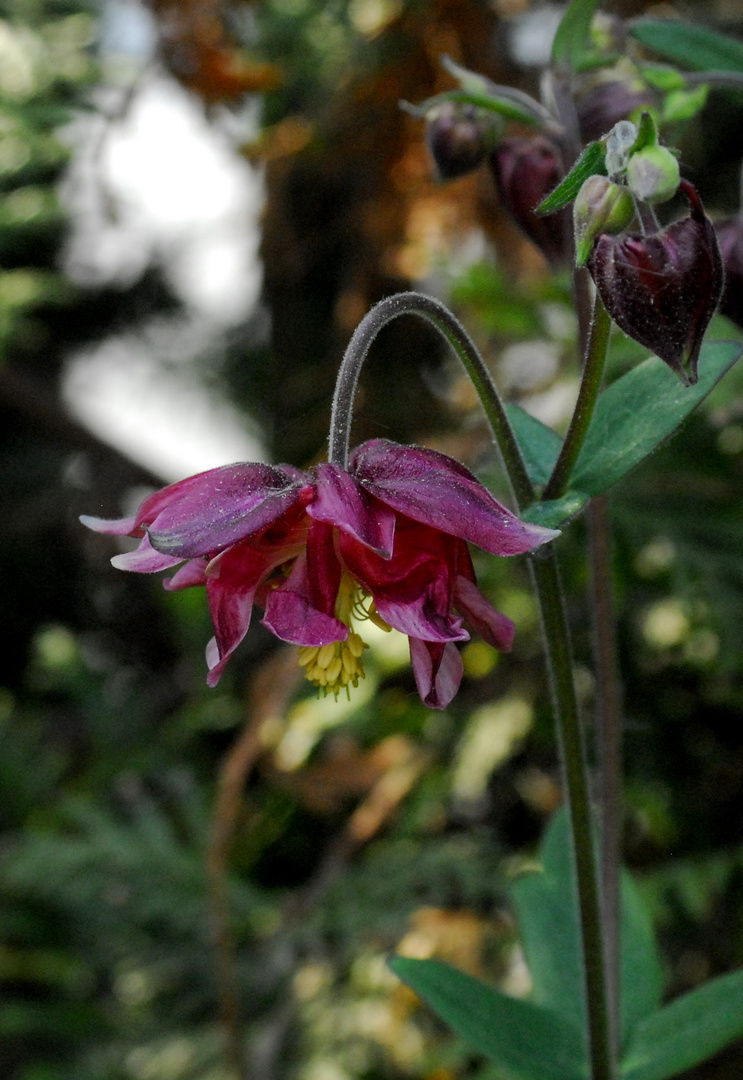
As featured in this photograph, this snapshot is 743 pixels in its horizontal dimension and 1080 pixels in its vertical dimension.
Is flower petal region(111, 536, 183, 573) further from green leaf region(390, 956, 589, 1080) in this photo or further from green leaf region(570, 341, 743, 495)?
green leaf region(390, 956, 589, 1080)

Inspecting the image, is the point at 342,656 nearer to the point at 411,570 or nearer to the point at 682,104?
the point at 411,570

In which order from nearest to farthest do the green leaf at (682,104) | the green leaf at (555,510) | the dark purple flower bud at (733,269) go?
the green leaf at (555,510)
the dark purple flower bud at (733,269)
the green leaf at (682,104)

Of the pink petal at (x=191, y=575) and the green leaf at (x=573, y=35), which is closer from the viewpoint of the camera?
the pink petal at (x=191, y=575)

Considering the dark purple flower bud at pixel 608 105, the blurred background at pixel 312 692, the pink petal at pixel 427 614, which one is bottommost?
the blurred background at pixel 312 692

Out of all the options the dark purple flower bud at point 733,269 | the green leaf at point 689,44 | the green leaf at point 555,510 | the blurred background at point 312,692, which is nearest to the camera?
the green leaf at point 555,510

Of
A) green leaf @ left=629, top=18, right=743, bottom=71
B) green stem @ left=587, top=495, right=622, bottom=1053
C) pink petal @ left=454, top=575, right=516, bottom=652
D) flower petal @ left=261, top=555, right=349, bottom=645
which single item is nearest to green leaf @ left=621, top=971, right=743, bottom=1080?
green stem @ left=587, top=495, right=622, bottom=1053

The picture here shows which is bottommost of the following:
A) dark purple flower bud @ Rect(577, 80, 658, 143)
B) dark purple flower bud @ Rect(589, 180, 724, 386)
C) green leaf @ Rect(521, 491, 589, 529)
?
green leaf @ Rect(521, 491, 589, 529)

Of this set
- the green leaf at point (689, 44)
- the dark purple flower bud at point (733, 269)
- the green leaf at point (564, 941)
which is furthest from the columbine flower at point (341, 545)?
the green leaf at point (689, 44)

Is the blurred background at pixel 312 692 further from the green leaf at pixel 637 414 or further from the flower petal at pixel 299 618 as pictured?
the flower petal at pixel 299 618
